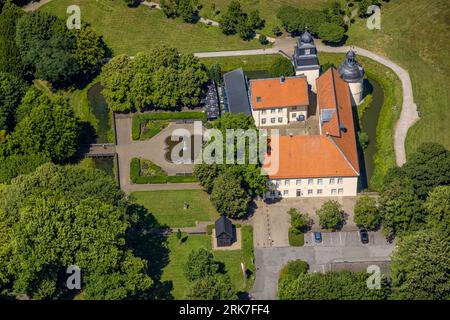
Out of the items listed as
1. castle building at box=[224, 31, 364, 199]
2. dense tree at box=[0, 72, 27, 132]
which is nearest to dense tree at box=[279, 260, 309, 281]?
castle building at box=[224, 31, 364, 199]

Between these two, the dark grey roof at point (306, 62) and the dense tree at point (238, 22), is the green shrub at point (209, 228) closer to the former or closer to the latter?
the dark grey roof at point (306, 62)

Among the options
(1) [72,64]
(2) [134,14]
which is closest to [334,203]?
(1) [72,64]

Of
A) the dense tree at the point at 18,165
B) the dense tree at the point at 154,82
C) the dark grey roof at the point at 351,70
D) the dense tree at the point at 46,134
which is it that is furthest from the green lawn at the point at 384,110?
the dense tree at the point at 18,165

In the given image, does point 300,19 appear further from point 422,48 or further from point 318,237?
point 318,237

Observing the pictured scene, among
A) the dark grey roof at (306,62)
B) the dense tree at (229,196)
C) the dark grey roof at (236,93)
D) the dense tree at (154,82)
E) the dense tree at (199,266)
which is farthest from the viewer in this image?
the dark grey roof at (306,62)

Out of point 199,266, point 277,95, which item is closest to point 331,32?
point 277,95
